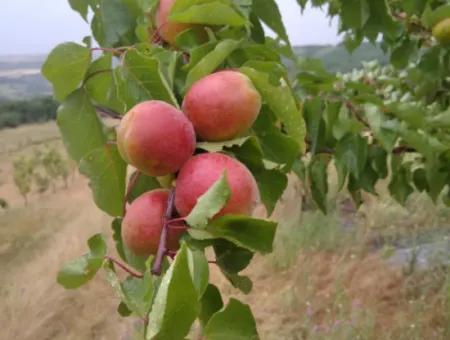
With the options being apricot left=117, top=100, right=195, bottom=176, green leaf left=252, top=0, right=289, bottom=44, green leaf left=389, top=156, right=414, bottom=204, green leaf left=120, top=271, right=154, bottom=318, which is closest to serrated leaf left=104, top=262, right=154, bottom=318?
green leaf left=120, top=271, right=154, bottom=318

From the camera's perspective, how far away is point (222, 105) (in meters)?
0.49

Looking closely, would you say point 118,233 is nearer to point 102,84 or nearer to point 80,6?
point 102,84

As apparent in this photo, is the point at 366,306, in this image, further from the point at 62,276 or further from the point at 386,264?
the point at 62,276

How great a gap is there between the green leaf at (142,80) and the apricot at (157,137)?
6 centimetres

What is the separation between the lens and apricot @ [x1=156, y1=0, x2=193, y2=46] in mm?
626

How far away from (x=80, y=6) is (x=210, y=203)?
0.55 m

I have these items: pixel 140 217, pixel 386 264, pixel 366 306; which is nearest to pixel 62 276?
pixel 140 217

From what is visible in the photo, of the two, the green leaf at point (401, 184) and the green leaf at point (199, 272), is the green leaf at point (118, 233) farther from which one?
the green leaf at point (401, 184)

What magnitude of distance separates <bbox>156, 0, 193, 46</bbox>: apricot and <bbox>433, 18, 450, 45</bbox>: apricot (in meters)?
0.88

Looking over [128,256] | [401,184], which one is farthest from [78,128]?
[401,184]

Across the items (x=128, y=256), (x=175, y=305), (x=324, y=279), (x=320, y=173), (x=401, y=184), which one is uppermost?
(x=175, y=305)

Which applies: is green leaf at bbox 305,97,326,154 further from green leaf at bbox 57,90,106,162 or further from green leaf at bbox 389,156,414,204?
Result: green leaf at bbox 57,90,106,162

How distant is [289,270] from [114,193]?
3.22m

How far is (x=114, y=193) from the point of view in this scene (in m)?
0.55
